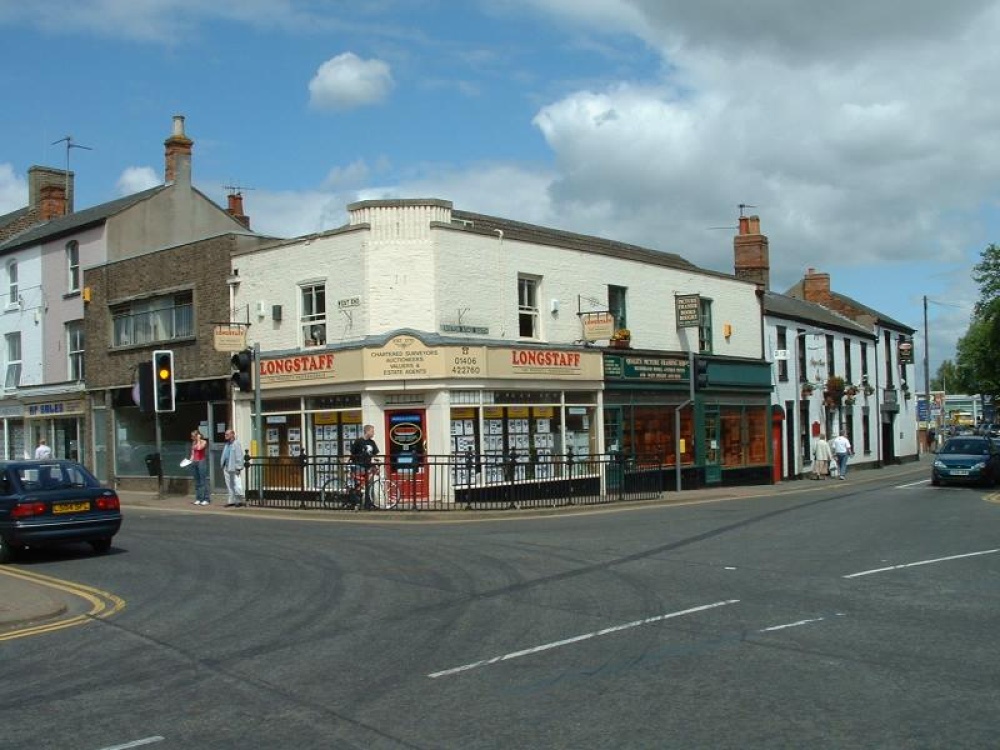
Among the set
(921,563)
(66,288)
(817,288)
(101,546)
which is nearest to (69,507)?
(101,546)

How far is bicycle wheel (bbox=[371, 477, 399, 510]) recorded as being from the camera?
71.5ft

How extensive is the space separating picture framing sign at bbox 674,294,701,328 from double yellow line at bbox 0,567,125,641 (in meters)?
20.9

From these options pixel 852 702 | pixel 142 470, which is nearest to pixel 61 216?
pixel 142 470

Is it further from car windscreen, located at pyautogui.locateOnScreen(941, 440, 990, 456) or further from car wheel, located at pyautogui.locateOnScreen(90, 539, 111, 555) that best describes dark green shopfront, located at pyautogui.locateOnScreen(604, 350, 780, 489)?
car wheel, located at pyautogui.locateOnScreen(90, 539, 111, 555)

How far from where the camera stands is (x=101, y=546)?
15320 mm

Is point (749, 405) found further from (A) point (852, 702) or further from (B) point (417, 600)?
(A) point (852, 702)

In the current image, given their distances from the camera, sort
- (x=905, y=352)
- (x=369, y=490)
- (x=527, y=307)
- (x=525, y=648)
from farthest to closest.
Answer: (x=905, y=352), (x=527, y=307), (x=369, y=490), (x=525, y=648)

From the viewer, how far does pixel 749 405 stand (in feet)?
112

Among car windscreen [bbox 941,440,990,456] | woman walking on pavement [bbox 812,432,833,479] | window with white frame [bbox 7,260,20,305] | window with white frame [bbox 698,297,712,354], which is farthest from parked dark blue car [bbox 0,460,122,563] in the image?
woman walking on pavement [bbox 812,432,833,479]

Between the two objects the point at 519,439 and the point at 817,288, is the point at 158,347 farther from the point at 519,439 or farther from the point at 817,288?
the point at 817,288

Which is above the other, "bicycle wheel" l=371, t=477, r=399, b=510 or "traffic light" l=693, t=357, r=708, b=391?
"traffic light" l=693, t=357, r=708, b=391

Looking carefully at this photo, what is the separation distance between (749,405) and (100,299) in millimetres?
21082

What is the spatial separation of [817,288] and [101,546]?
43648 mm

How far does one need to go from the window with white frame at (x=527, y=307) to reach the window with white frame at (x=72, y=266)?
16.2 m
